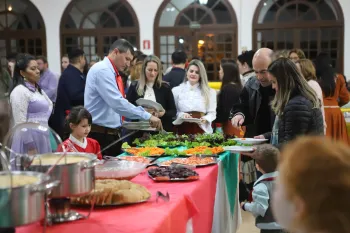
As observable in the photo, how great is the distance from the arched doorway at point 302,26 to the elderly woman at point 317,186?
8684mm

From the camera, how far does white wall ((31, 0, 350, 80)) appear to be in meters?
9.49

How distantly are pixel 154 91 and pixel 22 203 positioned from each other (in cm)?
335

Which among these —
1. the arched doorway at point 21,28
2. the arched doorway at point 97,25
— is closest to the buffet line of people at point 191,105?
the arched doorway at point 97,25

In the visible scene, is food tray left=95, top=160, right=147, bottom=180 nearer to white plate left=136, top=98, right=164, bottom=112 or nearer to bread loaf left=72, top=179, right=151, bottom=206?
bread loaf left=72, top=179, right=151, bottom=206

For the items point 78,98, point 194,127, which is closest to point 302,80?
point 194,127

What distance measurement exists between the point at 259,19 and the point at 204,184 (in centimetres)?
747

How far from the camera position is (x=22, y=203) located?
1.29m

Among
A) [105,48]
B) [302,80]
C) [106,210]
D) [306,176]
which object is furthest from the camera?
[105,48]

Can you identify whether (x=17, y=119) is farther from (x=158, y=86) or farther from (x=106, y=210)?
(x=106, y=210)

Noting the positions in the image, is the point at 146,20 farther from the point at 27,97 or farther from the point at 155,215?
the point at 155,215

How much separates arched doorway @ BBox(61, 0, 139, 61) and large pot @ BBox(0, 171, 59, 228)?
28.4 ft

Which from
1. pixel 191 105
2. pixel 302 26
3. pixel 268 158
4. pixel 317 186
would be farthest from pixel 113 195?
pixel 302 26

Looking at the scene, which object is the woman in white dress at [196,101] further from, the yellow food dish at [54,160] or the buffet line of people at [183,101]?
the yellow food dish at [54,160]

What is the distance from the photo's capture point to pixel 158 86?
4.63m
